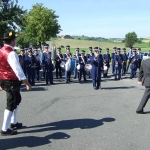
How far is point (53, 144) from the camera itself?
4836 mm

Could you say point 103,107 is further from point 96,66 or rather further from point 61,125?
point 96,66

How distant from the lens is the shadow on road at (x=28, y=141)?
4793 mm

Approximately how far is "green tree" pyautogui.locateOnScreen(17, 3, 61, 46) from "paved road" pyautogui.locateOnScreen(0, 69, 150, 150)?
30006mm

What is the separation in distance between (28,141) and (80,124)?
4.94 feet

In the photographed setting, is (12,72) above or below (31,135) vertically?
above

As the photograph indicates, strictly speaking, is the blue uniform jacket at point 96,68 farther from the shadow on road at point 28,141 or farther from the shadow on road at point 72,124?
the shadow on road at point 28,141

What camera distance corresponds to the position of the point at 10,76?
17.0 feet

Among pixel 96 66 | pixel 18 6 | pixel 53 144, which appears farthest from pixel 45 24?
pixel 53 144

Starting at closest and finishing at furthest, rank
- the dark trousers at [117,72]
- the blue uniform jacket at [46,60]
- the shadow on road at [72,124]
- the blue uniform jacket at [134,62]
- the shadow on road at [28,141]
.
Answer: the shadow on road at [28,141] → the shadow on road at [72,124] → the blue uniform jacket at [46,60] → the dark trousers at [117,72] → the blue uniform jacket at [134,62]

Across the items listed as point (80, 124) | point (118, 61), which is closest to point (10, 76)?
point (80, 124)

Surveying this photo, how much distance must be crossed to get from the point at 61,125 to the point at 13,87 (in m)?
1.52

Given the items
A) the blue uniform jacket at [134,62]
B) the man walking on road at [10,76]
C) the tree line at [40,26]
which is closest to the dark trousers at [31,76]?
the blue uniform jacket at [134,62]

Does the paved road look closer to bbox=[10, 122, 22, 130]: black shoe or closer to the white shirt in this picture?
bbox=[10, 122, 22, 130]: black shoe

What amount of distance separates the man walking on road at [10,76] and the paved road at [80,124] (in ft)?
1.40
